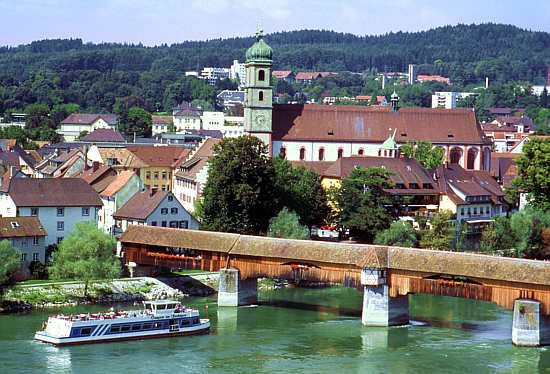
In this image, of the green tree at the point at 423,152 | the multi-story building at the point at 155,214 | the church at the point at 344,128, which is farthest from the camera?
the green tree at the point at 423,152

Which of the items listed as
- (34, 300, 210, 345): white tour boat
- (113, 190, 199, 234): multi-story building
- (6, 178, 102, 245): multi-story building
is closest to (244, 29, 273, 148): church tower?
(113, 190, 199, 234): multi-story building

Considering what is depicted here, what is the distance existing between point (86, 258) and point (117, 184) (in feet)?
51.9

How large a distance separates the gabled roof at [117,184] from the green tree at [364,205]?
1310 centimetres

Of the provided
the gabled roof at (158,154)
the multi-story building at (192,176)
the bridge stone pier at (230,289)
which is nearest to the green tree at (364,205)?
the multi-story building at (192,176)

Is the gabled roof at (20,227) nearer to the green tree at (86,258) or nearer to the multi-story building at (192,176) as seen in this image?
the green tree at (86,258)

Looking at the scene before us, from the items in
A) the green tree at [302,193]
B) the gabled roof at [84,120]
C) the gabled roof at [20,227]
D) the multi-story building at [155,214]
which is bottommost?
the gabled roof at [20,227]

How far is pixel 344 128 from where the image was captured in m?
89.4

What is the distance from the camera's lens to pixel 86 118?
515 ft

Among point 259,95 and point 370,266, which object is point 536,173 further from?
point 370,266

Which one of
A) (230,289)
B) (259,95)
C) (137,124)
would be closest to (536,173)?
(259,95)

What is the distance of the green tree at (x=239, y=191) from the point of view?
63938mm

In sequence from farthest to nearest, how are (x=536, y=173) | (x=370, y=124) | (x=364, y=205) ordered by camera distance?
(x=370, y=124), (x=536, y=173), (x=364, y=205)

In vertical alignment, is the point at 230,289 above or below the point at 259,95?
below

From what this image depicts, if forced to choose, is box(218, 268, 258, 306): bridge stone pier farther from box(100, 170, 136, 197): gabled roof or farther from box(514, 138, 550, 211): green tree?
box(514, 138, 550, 211): green tree
